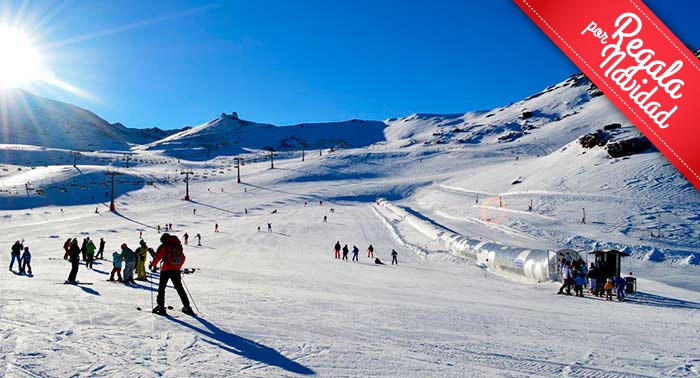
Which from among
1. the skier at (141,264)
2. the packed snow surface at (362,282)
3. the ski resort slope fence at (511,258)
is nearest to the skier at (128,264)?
the skier at (141,264)

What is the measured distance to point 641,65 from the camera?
21.0 feet

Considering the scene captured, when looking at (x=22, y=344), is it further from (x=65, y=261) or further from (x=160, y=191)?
(x=160, y=191)

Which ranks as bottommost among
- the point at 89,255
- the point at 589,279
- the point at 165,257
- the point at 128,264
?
the point at 589,279

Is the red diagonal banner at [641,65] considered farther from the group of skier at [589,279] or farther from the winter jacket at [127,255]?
the winter jacket at [127,255]

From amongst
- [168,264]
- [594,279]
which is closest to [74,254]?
[168,264]

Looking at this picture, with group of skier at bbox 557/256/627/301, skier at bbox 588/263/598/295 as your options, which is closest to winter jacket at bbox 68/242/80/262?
group of skier at bbox 557/256/627/301

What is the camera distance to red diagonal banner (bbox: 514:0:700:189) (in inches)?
251

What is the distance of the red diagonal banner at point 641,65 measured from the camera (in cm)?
637

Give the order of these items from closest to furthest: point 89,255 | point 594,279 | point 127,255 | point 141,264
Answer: point 127,255 < point 141,264 < point 594,279 < point 89,255

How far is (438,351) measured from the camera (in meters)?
6.65

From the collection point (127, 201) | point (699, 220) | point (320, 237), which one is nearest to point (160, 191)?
point (127, 201)

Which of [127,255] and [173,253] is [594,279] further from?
[127,255]

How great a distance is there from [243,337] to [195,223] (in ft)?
169

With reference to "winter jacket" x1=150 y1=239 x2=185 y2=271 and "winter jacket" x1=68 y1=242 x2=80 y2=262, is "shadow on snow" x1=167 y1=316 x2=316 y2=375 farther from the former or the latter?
"winter jacket" x1=68 y1=242 x2=80 y2=262
